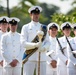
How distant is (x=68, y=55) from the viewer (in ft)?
42.9

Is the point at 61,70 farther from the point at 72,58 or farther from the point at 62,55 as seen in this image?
the point at 72,58

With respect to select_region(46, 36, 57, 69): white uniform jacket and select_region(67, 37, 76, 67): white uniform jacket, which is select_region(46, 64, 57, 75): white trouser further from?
select_region(67, 37, 76, 67): white uniform jacket

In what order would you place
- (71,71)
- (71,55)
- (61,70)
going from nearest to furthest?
(71,55), (71,71), (61,70)

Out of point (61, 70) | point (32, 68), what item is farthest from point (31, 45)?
point (61, 70)

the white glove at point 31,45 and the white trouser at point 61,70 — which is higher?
the white glove at point 31,45

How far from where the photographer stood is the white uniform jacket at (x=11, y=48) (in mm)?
12828

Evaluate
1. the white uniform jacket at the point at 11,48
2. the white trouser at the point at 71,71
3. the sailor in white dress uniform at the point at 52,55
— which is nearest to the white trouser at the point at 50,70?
the sailor in white dress uniform at the point at 52,55

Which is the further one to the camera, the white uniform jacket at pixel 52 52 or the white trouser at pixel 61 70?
the white uniform jacket at pixel 52 52

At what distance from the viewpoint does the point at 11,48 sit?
12.9 m

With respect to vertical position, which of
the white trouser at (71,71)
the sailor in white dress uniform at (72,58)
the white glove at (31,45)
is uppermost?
the white glove at (31,45)

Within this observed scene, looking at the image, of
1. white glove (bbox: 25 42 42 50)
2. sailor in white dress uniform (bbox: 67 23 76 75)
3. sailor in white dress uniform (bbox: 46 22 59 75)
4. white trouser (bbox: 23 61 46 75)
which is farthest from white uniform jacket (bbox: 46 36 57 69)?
white glove (bbox: 25 42 42 50)

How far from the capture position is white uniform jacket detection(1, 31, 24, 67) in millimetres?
12828

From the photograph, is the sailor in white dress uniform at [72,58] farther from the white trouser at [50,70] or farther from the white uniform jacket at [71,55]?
the white trouser at [50,70]

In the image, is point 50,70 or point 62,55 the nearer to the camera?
point 62,55
